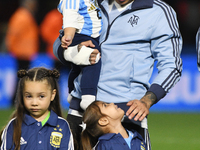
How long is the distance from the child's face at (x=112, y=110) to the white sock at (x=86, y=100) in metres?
0.08

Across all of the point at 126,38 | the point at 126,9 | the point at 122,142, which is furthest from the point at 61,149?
the point at 126,9

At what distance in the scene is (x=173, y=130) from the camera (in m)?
7.30

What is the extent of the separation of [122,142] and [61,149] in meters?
0.47

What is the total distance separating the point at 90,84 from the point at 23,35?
6.30 m

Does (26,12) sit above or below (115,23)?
above

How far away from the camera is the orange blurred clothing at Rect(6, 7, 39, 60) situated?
895cm

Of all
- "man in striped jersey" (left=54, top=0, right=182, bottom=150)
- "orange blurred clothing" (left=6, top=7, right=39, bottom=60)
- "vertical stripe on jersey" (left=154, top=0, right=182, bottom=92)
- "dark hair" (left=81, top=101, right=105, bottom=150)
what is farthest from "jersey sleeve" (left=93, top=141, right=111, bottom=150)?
"orange blurred clothing" (left=6, top=7, right=39, bottom=60)

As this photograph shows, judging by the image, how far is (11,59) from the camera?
9242mm

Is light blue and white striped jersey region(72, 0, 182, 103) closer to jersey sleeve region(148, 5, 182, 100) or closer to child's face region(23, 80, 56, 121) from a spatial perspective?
jersey sleeve region(148, 5, 182, 100)

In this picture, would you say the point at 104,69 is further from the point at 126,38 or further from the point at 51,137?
the point at 51,137

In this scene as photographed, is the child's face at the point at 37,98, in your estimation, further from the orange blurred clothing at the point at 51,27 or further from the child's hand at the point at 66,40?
the orange blurred clothing at the point at 51,27

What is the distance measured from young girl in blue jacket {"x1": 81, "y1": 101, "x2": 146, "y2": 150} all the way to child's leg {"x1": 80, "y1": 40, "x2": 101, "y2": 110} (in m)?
0.05

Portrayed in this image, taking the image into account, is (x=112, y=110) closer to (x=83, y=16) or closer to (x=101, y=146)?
(x=101, y=146)

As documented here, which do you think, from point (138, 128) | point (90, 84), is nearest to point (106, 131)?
point (138, 128)
